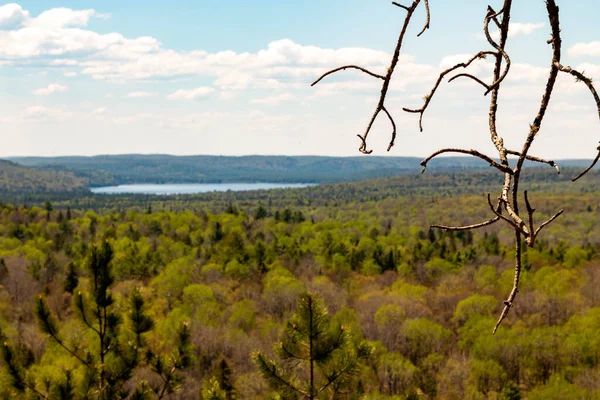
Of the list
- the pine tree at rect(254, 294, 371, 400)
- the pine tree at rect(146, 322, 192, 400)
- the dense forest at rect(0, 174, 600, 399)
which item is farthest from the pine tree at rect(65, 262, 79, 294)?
the pine tree at rect(254, 294, 371, 400)

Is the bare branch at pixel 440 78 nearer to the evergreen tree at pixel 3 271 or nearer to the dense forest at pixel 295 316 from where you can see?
the dense forest at pixel 295 316

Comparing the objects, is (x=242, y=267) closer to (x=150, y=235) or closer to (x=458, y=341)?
(x=458, y=341)

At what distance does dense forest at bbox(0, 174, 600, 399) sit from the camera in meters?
17.0

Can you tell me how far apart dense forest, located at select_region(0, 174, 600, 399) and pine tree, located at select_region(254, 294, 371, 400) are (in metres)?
0.03

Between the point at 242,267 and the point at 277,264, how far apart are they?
648cm

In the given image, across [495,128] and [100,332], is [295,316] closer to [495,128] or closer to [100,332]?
[100,332]

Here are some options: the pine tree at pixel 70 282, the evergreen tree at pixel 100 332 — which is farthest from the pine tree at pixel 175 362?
the pine tree at pixel 70 282

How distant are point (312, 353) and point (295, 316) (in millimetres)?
937

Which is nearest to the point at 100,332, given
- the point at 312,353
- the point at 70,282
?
the point at 312,353

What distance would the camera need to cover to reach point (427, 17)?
6.16 feet

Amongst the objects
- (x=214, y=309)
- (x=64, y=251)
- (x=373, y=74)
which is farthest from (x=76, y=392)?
(x=64, y=251)

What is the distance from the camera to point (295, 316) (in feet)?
47.2

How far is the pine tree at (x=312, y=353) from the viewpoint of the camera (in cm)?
1445

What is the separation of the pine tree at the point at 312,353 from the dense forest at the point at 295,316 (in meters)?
0.03
